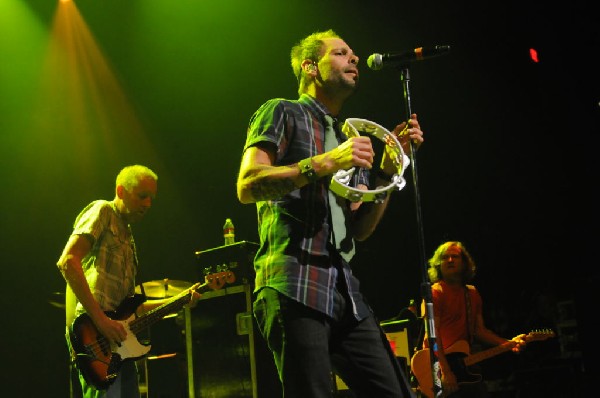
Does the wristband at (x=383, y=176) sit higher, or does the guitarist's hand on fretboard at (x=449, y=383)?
the wristband at (x=383, y=176)

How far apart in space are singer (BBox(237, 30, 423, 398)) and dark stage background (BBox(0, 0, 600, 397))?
5.38 meters

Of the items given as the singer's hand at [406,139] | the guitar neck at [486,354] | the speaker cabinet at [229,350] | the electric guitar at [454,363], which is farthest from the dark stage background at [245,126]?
the singer's hand at [406,139]

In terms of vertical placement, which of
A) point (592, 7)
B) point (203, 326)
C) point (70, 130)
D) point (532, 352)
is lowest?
point (532, 352)

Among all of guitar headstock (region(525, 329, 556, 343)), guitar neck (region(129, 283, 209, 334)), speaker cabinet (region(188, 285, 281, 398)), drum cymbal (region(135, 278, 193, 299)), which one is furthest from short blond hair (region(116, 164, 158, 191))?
guitar headstock (region(525, 329, 556, 343))

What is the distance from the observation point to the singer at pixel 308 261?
2.00 meters

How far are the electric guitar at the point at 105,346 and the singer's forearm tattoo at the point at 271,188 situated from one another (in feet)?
7.71

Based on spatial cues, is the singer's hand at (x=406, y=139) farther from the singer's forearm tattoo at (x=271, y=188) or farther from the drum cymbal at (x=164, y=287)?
the drum cymbal at (x=164, y=287)

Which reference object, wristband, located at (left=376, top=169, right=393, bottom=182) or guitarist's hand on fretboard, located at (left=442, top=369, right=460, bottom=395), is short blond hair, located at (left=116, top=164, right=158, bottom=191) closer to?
wristband, located at (left=376, top=169, right=393, bottom=182)

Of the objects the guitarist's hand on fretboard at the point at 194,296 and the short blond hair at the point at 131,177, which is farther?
the guitarist's hand on fretboard at the point at 194,296

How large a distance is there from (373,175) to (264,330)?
83 centimetres

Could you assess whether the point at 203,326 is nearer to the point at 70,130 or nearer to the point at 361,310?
the point at 361,310

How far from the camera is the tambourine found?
215 centimetres

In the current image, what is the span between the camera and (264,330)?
6.88 ft

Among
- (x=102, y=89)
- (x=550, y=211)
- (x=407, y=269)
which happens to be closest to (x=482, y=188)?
(x=550, y=211)
